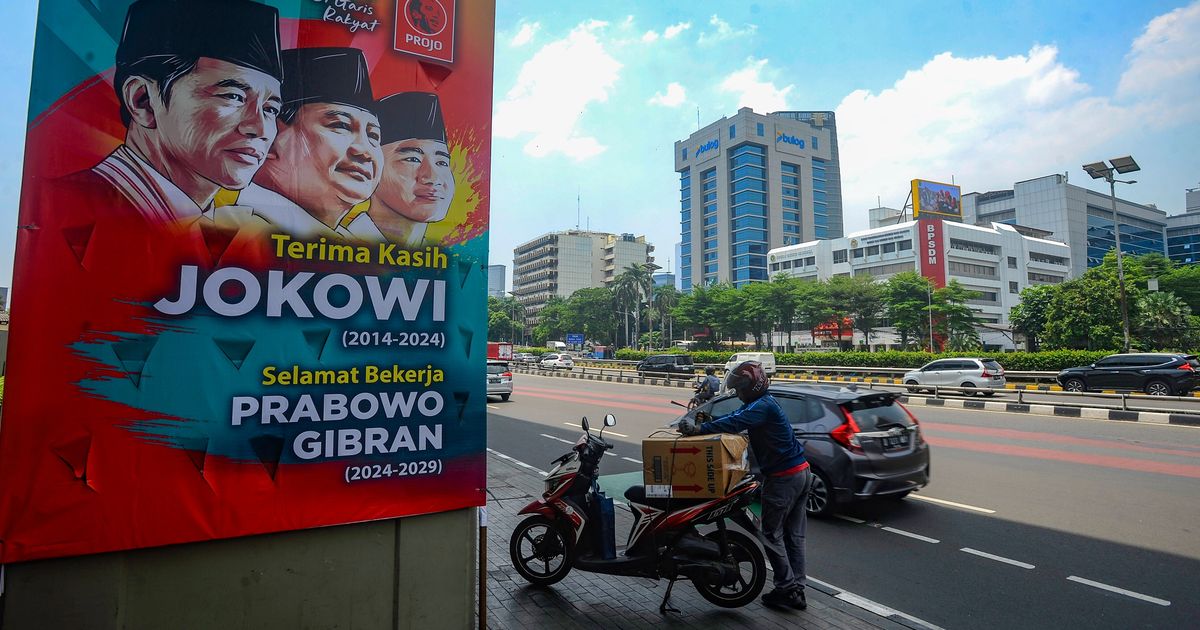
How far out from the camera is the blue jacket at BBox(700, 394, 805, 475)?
13.6 ft

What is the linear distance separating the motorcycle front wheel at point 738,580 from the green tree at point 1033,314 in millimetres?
53578

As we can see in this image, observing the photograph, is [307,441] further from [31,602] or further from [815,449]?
[815,449]

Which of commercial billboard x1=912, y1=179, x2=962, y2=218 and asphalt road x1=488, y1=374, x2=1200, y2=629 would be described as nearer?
asphalt road x1=488, y1=374, x2=1200, y2=629

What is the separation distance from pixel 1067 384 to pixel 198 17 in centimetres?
2784

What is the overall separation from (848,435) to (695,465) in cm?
292

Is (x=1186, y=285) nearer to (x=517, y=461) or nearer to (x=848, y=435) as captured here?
(x=848, y=435)

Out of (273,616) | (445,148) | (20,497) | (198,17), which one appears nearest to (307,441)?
(273,616)

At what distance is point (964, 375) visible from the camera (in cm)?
2298

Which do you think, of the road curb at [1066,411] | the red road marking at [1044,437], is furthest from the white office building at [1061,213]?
the red road marking at [1044,437]

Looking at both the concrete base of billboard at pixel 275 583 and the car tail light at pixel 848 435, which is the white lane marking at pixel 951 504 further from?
the concrete base of billboard at pixel 275 583

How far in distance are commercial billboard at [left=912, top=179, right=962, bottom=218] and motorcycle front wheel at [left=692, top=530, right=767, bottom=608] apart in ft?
258

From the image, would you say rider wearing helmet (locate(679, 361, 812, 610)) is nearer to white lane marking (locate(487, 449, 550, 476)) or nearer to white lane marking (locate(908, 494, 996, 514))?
white lane marking (locate(908, 494, 996, 514))

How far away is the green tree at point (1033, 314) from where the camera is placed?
47969mm

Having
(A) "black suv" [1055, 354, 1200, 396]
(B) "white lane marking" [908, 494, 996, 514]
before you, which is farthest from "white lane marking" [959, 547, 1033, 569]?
(A) "black suv" [1055, 354, 1200, 396]
